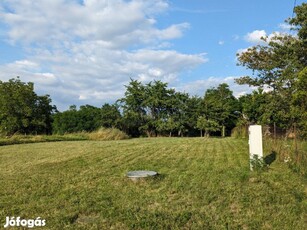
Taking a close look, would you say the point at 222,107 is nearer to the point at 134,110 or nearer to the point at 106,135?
the point at 134,110

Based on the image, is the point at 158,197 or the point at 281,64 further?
the point at 281,64

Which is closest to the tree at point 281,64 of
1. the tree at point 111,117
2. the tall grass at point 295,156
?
the tall grass at point 295,156

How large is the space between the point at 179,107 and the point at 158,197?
2602cm

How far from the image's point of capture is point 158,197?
480 cm

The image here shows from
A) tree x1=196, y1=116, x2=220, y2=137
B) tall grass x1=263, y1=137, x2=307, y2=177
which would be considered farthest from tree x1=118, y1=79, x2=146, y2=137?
tall grass x1=263, y1=137, x2=307, y2=177

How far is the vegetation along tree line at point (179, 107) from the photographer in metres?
18.4

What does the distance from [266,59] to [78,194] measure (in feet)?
60.0

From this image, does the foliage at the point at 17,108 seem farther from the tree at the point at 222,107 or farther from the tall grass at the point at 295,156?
the tall grass at the point at 295,156

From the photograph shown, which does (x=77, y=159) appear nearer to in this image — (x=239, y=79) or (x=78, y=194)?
(x=78, y=194)

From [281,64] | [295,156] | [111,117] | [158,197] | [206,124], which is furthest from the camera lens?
[206,124]

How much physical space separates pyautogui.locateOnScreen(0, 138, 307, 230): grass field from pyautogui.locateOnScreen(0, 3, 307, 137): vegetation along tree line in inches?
473

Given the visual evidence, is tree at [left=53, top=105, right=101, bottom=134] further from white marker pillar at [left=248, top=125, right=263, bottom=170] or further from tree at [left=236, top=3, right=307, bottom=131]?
white marker pillar at [left=248, top=125, right=263, bottom=170]

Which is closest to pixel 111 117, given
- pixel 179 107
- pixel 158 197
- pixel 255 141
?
pixel 179 107

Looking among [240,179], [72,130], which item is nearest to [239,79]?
[72,130]
